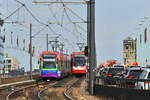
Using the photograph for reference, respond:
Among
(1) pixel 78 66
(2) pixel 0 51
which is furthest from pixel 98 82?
(2) pixel 0 51

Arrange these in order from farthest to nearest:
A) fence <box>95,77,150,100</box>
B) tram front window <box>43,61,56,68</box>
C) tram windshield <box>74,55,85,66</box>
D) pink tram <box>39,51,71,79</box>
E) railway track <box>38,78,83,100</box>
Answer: tram windshield <box>74,55,85,66</box>, tram front window <box>43,61,56,68</box>, pink tram <box>39,51,71,79</box>, railway track <box>38,78,83,100</box>, fence <box>95,77,150,100</box>

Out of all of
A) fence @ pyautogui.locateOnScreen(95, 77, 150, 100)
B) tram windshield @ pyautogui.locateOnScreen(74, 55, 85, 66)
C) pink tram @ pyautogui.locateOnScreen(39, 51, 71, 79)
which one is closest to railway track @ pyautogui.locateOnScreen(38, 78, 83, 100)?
fence @ pyautogui.locateOnScreen(95, 77, 150, 100)

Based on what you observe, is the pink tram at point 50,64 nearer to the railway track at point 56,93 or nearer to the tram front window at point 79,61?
the railway track at point 56,93

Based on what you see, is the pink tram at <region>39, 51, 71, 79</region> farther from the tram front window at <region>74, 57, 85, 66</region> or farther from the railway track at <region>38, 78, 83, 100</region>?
the tram front window at <region>74, 57, 85, 66</region>

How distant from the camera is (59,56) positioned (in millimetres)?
55344

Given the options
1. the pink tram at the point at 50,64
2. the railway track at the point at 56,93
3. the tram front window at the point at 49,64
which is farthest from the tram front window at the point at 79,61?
the railway track at the point at 56,93

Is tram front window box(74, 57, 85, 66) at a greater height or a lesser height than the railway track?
greater

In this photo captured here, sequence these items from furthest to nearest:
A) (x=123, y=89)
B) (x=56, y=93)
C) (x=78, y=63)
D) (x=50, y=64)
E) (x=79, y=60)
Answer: (x=78, y=63), (x=79, y=60), (x=50, y=64), (x=56, y=93), (x=123, y=89)

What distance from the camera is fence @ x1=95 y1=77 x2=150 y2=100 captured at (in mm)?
17819

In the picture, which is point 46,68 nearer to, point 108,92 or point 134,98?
point 108,92

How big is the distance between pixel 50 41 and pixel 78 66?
55.5 feet

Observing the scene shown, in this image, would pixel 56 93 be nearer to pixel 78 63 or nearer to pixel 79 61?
pixel 79 61

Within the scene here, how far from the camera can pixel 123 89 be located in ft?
Answer: 69.1

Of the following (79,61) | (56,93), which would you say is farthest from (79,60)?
(56,93)
